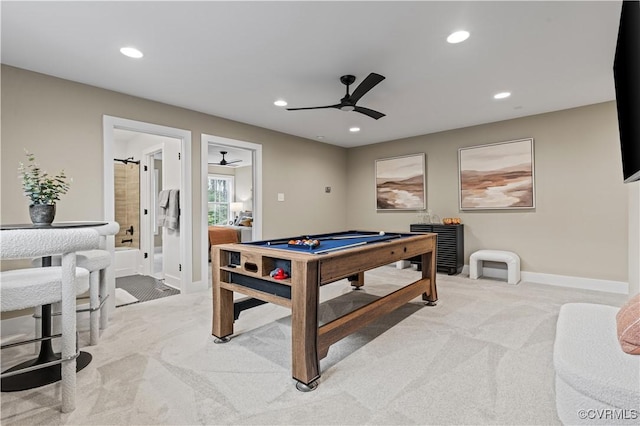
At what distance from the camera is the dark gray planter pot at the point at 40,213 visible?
6.47 feet

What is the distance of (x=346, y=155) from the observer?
6.68m

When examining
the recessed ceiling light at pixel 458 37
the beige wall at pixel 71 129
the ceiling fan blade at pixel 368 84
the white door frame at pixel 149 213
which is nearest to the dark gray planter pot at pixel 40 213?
the beige wall at pixel 71 129

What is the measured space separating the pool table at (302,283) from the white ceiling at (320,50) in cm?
160

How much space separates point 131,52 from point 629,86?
3.29 m

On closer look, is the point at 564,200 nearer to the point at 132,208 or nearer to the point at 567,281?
the point at 567,281

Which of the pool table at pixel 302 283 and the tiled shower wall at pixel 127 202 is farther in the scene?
the tiled shower wall at pixel 127 202

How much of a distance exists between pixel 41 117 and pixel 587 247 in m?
6.30

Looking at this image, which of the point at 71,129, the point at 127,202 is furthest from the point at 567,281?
the point at 127,202

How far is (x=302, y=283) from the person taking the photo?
6.08 ft

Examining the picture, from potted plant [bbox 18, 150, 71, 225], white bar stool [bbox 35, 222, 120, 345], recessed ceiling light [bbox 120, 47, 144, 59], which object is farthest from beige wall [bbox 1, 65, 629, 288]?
potted plant [bbox 18, 150, 71, 225]

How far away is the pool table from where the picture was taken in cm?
185

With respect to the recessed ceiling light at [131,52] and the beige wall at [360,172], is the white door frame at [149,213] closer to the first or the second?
the beige wall at [360,172]

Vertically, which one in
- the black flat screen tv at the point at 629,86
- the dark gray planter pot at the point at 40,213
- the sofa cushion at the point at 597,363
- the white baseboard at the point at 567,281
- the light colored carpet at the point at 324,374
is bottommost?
the light colored carpet at the point at 324,374

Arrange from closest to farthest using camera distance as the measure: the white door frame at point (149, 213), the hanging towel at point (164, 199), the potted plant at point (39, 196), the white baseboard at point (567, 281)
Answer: the potted plant at point (39, 196), the white baseboard at point (567, 281), the hanging towel at point (164, 199), the white door frame at point (149, 213)
